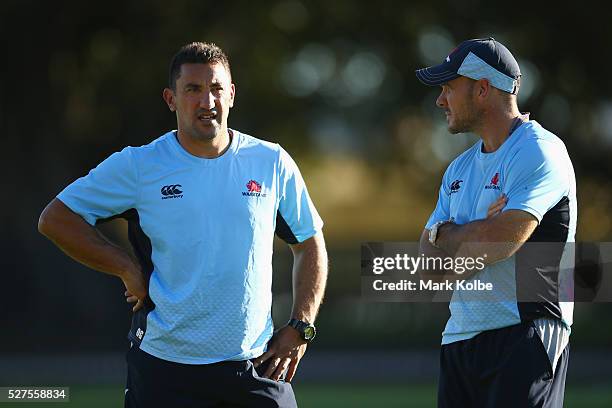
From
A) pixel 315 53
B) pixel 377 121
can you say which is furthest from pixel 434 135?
pixel 315 53

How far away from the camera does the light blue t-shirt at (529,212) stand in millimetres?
5340

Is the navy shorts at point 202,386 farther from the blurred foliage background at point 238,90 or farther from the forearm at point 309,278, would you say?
the blurred foliage background at point 238,90

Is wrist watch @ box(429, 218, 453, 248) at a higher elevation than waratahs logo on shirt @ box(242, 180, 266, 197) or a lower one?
lower

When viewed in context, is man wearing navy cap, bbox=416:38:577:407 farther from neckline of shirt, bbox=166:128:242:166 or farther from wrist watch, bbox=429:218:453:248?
neckline of shirt, bbox=166:128:242:166

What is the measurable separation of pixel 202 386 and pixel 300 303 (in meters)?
0.70

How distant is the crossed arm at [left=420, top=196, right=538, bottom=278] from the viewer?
17.3 feet

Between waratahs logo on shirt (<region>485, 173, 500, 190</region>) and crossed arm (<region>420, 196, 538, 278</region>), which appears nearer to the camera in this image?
crossed arm (<region>420, 196, 538, 278</region>)

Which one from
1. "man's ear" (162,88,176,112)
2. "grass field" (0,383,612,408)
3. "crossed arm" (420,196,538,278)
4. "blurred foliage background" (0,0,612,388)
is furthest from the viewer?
"blurred foliage background" (0,0,612,388)

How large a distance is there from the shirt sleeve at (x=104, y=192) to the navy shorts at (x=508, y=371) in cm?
190

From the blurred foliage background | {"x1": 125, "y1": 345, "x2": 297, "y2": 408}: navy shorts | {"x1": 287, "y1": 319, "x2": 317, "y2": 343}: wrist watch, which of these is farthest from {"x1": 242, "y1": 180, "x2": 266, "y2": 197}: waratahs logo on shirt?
the blurred foliage background

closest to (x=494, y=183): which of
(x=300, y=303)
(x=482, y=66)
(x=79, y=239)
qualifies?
(x=482, y=66)

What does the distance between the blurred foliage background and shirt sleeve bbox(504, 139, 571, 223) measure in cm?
1355

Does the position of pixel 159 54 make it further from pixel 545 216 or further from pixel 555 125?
pixel 545 216

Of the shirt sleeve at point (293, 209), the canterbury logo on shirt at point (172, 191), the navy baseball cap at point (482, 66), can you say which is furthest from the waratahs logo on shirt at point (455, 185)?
the canterbury logo on shirt at point (172, 191)
